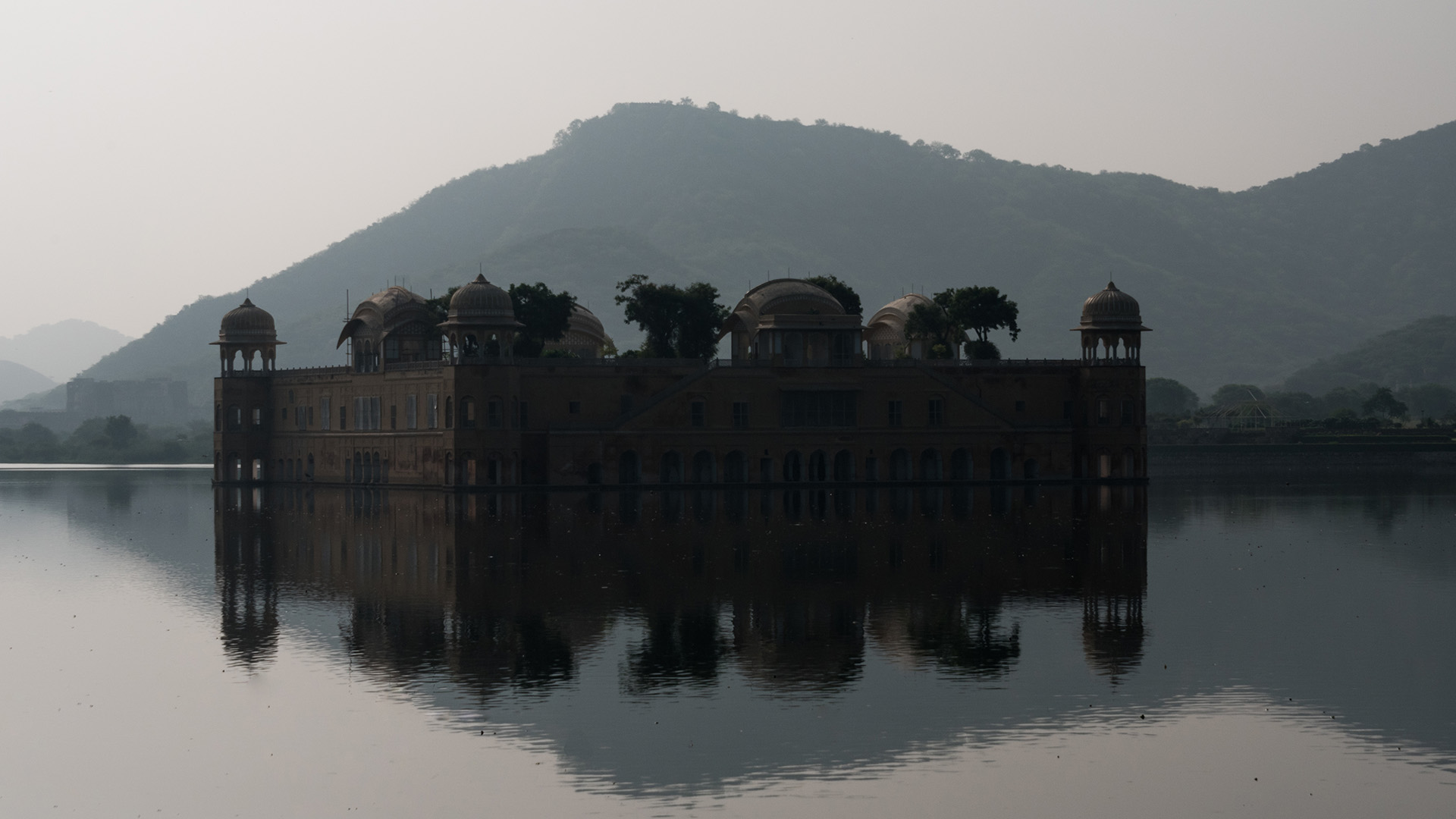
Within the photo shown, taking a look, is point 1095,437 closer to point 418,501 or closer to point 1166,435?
point 418,501

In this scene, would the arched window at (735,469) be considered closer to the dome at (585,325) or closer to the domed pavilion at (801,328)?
the domed pavilion at (801,328)

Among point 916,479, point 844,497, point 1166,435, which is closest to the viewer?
point 844,497

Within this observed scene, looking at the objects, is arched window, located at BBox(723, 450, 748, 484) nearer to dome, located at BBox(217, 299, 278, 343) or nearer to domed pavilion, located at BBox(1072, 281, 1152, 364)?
domed pavilion, located at BBox(1072, 281, 1152, 364)

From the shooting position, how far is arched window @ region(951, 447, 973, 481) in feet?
313

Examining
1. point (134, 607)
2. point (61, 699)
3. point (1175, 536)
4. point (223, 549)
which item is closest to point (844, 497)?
point (1175, 536)

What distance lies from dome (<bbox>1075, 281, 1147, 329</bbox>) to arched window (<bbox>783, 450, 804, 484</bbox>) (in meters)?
19.3

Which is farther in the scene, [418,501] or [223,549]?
[418,501]

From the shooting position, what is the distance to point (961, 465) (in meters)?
96.1

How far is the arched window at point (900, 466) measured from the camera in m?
94.6

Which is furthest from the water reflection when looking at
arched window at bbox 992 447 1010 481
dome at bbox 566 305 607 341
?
dome at bbox 566 305 607 341

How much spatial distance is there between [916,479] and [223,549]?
48.7 meters

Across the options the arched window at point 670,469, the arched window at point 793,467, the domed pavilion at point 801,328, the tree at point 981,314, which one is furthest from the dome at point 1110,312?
the arched window at point 670,469

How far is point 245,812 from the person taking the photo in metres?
20.4

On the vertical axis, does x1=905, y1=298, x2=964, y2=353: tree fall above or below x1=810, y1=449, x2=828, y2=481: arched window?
above
